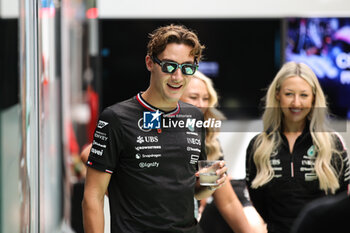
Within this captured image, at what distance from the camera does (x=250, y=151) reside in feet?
9.96

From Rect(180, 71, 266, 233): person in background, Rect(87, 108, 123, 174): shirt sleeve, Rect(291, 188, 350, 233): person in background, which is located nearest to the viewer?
Rect(291, 188, 350, 233): person in background

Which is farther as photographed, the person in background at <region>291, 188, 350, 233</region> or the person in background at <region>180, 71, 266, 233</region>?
the person in background at <region>180, 71, 266, 233</region>

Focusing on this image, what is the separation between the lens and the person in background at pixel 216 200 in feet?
9.59

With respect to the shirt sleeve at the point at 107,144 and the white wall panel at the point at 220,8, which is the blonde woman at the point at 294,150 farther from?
the shirt sleeve at the point at 107,144

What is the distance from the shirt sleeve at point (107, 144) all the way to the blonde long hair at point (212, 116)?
570 millimetres

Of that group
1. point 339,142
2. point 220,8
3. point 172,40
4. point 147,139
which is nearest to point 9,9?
point 172,40

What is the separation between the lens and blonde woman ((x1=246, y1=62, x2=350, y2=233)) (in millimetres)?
2971

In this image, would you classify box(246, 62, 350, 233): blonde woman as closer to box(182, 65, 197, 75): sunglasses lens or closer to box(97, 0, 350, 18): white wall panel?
box(97, 0, 350, 18): white wall panel

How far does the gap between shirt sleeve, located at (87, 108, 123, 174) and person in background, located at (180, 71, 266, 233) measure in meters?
0.48

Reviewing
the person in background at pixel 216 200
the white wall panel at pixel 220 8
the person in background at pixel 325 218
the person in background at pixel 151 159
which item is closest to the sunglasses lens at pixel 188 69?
the person in background at pixel 151 159

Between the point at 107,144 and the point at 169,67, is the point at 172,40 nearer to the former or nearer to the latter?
the point at 169,67

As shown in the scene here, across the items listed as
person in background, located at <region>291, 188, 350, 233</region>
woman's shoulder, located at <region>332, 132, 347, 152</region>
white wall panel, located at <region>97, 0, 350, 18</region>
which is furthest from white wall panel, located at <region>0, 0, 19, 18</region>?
woman's shoulder, located at <region>332, 132, 347, 152</region>

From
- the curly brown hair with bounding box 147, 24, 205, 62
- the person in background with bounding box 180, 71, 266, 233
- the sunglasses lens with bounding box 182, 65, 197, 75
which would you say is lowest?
the person in background with bounding box 180, 71, 266, 233

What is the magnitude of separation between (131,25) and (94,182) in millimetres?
904
